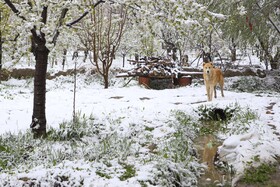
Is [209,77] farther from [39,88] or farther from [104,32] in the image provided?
[104,32]

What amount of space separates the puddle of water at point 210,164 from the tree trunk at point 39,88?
3.30 metres

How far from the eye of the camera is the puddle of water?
13.8ft

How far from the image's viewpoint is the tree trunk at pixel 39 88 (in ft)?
19.3

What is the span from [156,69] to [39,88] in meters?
10.9

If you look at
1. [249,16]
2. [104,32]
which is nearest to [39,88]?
[249,16]

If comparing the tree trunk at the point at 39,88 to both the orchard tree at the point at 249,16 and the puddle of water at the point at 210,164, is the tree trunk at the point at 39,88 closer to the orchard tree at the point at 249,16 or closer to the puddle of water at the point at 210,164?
the puddle of water at the point at 210,164

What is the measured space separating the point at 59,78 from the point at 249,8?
1449 centimetres

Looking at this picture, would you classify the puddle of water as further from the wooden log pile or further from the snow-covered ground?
the wooden log pile

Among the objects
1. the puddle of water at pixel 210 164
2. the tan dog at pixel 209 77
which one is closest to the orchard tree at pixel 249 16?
the tan dog at pixel 209 77

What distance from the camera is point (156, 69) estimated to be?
1638 cm

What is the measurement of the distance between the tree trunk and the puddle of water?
10.8ft

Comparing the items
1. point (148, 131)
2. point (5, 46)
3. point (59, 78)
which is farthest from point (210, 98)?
point (59, 78)

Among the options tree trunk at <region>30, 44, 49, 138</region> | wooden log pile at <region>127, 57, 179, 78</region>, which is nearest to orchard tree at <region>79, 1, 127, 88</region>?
wooden log pile at <region>127, 57, 179, 78</region>

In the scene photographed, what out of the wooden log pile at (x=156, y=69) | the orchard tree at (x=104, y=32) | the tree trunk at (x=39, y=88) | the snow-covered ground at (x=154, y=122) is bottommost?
the snow-covered ground at (x=154, y=122)
